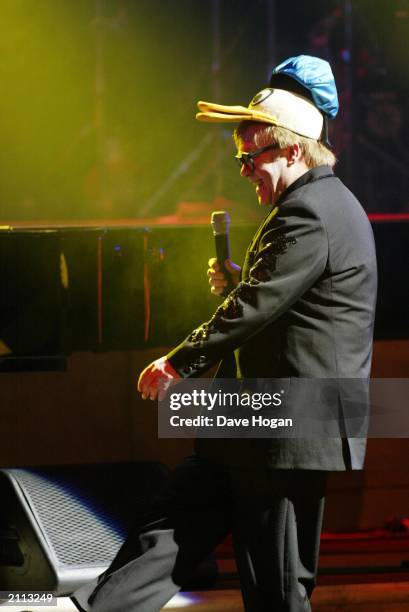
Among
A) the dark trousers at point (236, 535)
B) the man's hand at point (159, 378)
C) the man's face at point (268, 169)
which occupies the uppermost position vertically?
the man's face at point (268, 169)

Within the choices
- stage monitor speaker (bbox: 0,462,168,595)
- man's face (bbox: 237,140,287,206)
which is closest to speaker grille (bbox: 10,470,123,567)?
stage monitor speaker (bbox: 0,462,168,595)

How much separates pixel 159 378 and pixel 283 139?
0.58 meters

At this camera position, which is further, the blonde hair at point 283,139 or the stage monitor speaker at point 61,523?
the stage monitor speaker at point 61,523

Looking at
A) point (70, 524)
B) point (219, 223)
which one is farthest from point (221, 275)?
point (70, 524)

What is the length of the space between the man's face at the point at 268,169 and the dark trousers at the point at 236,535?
1.98ft

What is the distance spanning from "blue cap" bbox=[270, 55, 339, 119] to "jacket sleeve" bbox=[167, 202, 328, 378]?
333 mm

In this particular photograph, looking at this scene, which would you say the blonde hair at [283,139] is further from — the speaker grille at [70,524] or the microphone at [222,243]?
the speaker grille at [70,524]

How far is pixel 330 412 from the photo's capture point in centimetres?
188

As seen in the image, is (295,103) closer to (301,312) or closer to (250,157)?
(250,157)

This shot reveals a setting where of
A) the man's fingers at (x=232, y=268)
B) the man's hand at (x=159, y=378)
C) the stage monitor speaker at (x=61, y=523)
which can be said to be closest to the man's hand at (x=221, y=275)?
the man's fingers at (x=232, y=268)

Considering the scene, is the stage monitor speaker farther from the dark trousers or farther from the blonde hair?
the blonde hair

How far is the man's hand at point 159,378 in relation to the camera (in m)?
1.85

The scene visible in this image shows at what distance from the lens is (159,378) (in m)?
1.85

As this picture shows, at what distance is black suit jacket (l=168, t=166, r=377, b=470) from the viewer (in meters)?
1.80
